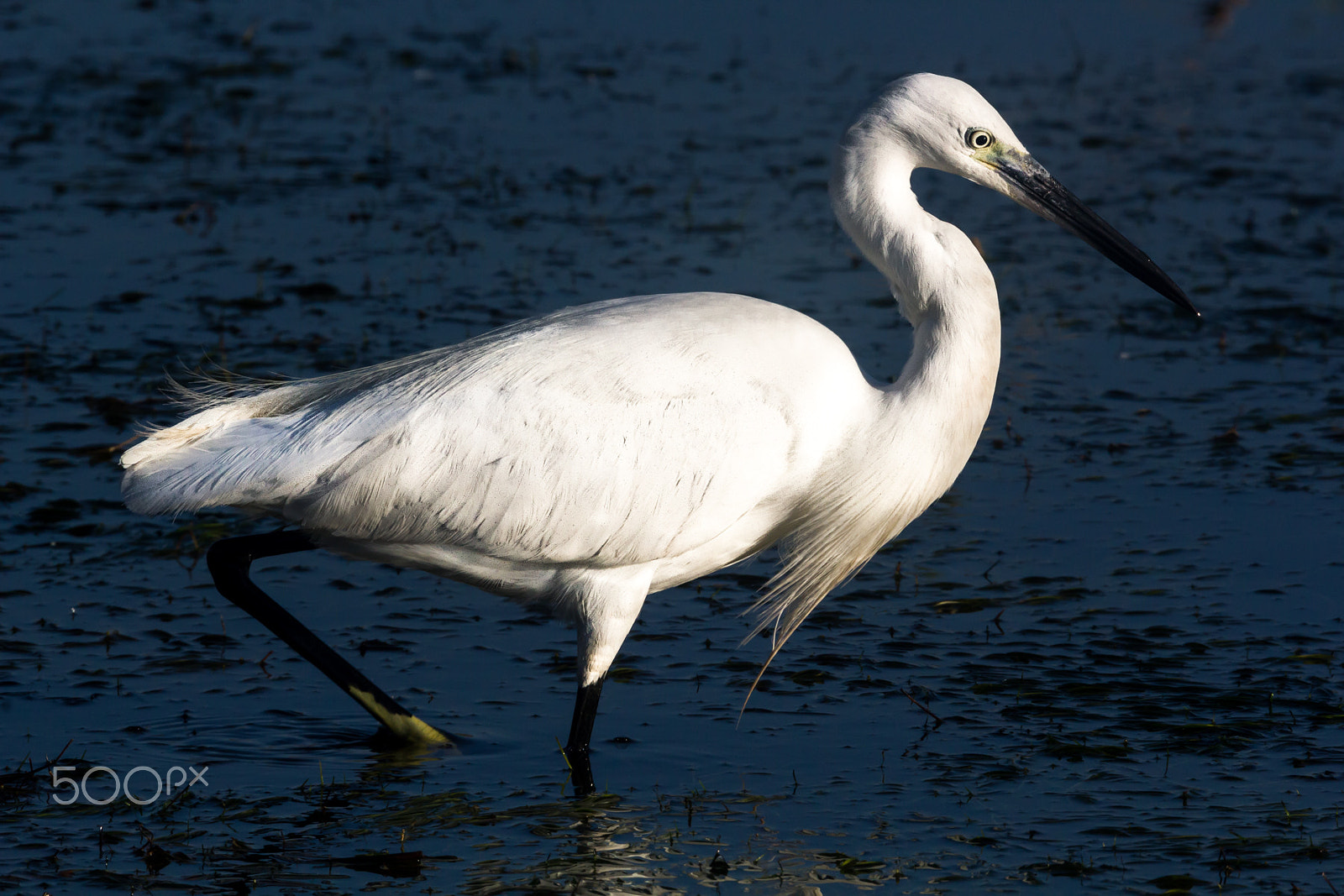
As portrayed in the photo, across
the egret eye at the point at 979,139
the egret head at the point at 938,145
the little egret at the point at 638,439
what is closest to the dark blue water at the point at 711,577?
the little egret at the point at 638,439

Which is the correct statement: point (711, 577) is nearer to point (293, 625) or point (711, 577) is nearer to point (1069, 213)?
point (293, 625)

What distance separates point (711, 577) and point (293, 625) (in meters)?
1.80

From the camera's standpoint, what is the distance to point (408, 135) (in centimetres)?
1134

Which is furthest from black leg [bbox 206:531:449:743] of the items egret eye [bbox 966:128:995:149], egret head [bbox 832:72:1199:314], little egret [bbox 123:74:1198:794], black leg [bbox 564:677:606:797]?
egret eye [bbox 966:128:995:149]

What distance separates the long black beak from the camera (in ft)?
16.8

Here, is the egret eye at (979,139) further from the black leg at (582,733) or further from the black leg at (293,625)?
the black leg at (293,625)

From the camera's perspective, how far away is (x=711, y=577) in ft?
21.1

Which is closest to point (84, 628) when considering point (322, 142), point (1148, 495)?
point (1148, 495)

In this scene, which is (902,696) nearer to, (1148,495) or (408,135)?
(1148,495)

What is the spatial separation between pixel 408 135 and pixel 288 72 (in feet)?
6.44

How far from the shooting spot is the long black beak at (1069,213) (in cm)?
512

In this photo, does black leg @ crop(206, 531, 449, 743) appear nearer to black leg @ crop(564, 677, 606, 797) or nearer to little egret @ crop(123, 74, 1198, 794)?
little egret @ crop(123, 74, 1198, 794)

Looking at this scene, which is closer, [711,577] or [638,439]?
[638,439]

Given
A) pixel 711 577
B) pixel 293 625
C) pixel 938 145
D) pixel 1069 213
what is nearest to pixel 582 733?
pixel 293 625
